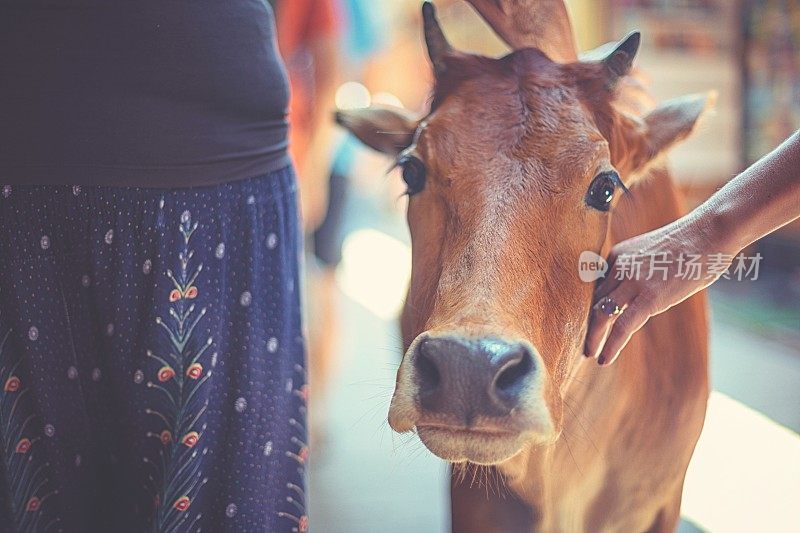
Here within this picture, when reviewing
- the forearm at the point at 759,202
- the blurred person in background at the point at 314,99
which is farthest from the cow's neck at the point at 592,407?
the blurred person in background at the point at 314,99

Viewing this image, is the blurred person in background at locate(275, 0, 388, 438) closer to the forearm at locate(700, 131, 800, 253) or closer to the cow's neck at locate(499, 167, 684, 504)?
the cow's neck at locate(499, 167, 684, 504)

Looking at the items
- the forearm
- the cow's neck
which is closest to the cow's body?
the cow's neck

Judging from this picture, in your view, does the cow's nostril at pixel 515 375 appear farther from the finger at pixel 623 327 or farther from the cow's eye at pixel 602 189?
the cow's eye at pixel 602 189

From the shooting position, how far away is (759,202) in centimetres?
129

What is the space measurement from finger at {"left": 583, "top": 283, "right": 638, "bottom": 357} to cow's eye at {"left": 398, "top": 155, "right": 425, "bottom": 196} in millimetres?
398

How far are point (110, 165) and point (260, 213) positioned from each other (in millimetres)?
301

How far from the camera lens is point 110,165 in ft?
5.09

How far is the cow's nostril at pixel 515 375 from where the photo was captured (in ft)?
4.04

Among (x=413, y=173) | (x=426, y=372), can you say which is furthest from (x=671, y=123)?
(x=426, y=372)

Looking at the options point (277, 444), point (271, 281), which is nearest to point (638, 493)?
point (277, 444)

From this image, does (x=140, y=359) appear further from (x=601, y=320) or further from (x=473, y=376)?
(x=601, y=320)

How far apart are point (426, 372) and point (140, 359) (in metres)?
0.63

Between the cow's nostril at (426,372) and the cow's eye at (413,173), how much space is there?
16.6 inches

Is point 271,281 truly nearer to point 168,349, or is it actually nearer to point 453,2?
point 168,349
